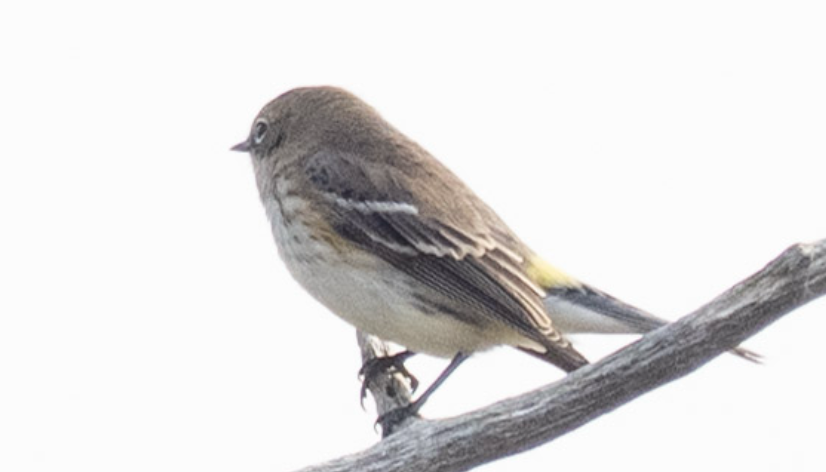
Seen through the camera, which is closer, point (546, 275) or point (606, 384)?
point (606, 384)

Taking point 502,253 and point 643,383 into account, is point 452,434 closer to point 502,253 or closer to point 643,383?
point 643,383

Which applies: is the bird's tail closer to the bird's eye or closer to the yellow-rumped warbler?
the yellow-rumped warbler

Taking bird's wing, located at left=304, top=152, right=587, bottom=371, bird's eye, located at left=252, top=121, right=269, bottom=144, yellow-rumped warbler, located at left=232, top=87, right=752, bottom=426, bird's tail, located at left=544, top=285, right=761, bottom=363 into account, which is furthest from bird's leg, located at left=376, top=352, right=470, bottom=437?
bird's eye, located at left=252, top=121, right=269, bottom=144

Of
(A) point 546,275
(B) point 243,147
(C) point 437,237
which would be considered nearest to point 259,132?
(B) point 243,147

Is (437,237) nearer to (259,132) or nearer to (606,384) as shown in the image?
(259,132)

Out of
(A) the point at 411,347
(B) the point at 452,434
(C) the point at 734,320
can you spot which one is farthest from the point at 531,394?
(A) the point at 411,347

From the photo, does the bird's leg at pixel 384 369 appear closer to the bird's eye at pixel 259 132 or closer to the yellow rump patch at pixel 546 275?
the yellow rump patch at pixel 546 275
